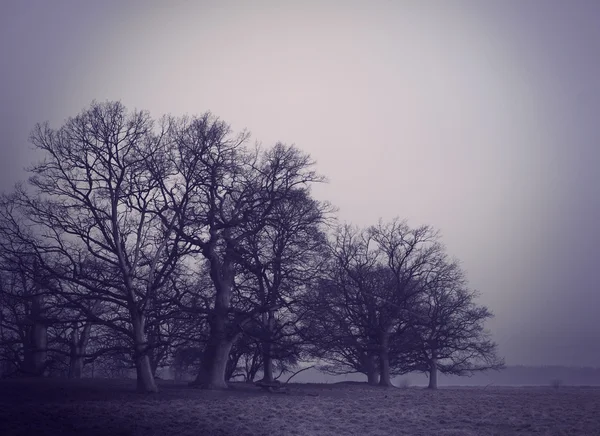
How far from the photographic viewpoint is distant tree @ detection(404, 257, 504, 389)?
4109cm

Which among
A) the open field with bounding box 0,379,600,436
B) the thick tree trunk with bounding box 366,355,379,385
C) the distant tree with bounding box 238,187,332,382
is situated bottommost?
the open field with bounding box 0,379,600,436

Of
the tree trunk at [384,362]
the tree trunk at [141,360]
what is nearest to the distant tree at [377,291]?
the tree trunk at [384,362]

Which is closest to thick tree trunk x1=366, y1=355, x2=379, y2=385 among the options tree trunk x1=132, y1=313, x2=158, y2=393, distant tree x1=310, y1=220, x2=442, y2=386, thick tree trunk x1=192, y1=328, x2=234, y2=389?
distant tree x1=310, y1=220, x2=442, y2=386

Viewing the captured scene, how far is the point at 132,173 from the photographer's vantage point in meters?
22.8

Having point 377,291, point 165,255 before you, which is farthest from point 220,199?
point 377,291

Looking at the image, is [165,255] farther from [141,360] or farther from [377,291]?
[377,291]

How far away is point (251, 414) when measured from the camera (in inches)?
717

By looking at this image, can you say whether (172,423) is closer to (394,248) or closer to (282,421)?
(282,421)

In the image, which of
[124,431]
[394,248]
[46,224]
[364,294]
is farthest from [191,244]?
[394,248]

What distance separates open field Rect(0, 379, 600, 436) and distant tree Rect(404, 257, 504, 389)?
15.6 m

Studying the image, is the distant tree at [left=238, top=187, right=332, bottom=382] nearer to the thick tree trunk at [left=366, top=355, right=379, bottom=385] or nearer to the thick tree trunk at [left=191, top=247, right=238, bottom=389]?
the thick tree trunk at [left=191, top=247, right=238, bottom=389]

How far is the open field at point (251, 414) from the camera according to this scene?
14.7m

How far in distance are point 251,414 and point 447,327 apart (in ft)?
90.2

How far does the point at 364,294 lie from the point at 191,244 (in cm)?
A: 1671
